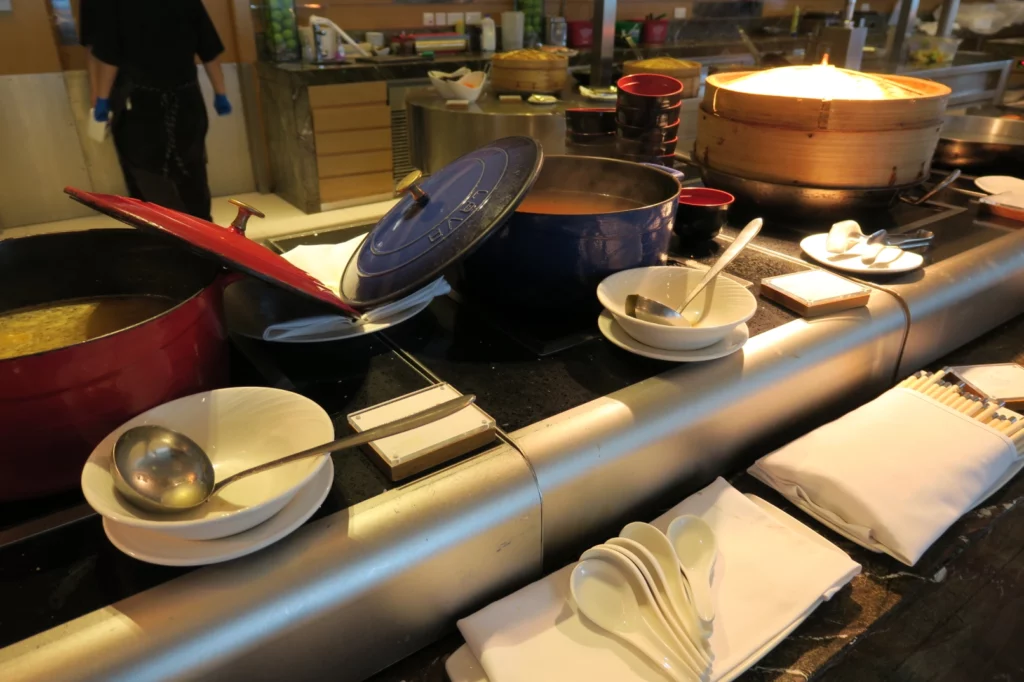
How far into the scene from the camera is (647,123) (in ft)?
4.45

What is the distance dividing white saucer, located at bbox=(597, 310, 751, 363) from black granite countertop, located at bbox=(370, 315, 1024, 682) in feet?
0.62

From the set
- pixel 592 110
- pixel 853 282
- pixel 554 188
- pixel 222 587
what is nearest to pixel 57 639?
pixel 222 587

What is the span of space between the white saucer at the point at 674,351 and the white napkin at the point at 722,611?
18 centimetres

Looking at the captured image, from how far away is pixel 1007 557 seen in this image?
104 centimetres

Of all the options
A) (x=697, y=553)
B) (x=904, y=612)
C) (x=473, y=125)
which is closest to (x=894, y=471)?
(x=904, y=612)

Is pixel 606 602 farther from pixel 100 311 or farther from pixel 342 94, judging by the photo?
pixel 342 94

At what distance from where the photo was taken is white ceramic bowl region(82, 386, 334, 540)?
584mm

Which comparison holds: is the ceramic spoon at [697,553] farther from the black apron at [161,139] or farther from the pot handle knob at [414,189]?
the black apron at [161,139]

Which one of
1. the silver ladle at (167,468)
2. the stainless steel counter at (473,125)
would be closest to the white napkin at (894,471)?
the silver ladle at (167,468)

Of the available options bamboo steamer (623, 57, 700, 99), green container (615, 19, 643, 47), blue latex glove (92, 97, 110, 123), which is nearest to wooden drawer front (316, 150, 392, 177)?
blue latex glove (92, 97, 110, 123)

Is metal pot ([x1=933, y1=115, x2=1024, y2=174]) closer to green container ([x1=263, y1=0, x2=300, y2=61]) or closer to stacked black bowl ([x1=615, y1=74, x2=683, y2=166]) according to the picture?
stacked black bowl ([x1=615, y1=74, x2=683, y2=166])

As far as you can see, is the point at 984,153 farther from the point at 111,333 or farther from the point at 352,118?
the point at 352,118

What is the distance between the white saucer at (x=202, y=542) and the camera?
0.58 metres

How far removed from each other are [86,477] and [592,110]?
1.19 meters
